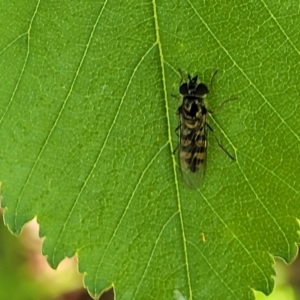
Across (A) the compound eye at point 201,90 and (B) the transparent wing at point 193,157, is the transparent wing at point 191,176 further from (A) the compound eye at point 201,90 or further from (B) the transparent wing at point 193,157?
(A) the compound eye at point 201,90

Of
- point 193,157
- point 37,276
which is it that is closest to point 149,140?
point 193,157

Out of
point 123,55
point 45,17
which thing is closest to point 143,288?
point 123,55

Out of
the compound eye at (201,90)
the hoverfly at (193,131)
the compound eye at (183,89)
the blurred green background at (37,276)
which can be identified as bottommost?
the blurred green background at (37,276)

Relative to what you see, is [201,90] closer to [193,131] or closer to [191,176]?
[193,131]

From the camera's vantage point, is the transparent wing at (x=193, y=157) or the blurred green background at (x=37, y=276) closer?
the transparent wing at (x=193, y=157)

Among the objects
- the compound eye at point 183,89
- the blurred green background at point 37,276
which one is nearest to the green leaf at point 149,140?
the compound eye at point 183,89

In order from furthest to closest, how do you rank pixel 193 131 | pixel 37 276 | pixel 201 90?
pixel 37 276 → pixel 193 131 → pixel 201 90
